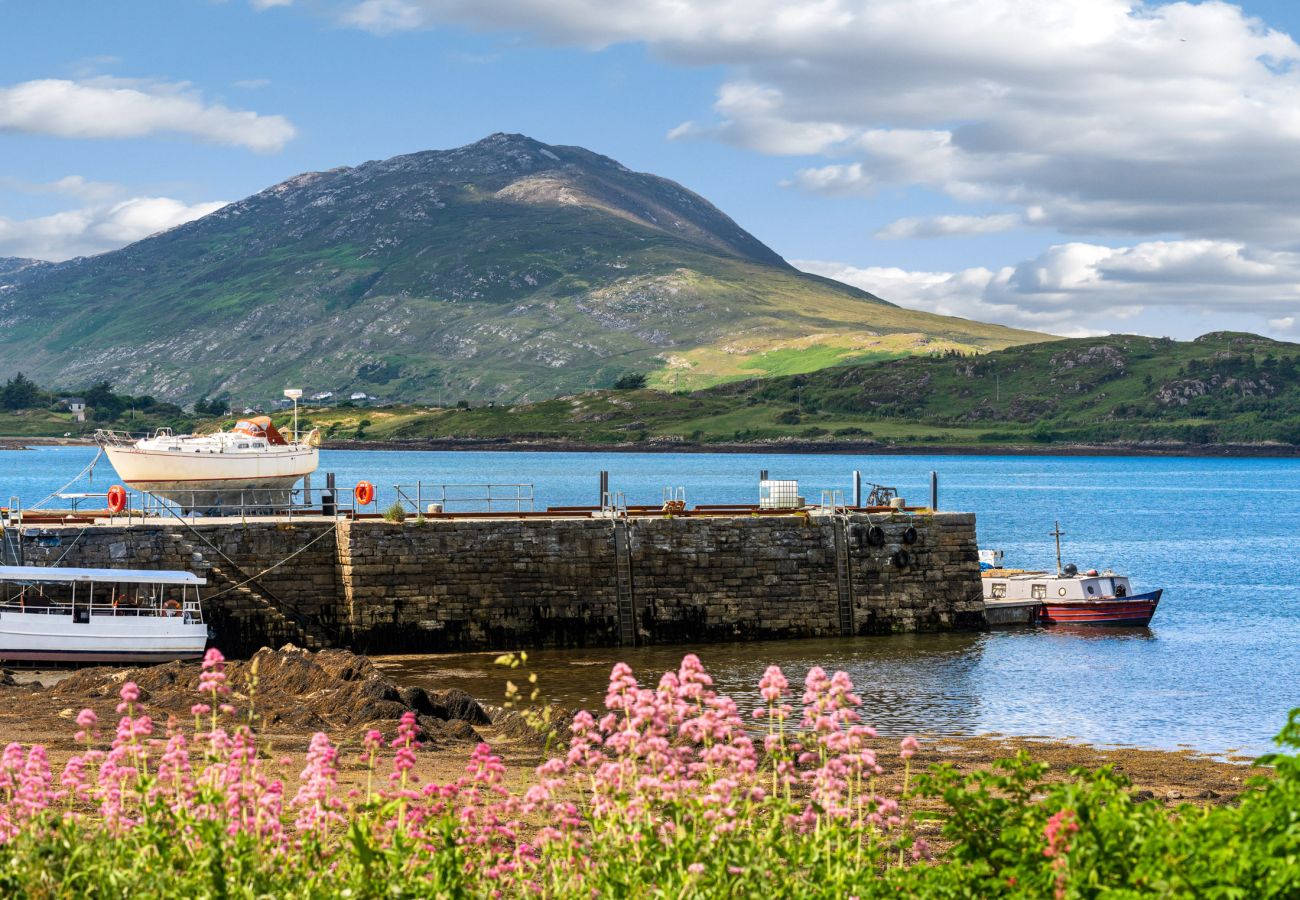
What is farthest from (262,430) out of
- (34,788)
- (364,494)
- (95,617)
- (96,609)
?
(34,788)

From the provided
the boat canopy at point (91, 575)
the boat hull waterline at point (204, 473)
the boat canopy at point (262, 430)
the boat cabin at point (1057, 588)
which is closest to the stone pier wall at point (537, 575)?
the boat canopy at point (91, 575)

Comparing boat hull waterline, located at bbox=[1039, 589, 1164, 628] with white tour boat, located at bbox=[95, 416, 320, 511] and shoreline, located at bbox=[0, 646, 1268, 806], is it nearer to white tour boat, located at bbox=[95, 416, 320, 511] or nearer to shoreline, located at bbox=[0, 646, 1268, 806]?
shoreline, located at bbox=[0, 646, 1268, 806]

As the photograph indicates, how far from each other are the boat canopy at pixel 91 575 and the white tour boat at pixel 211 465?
11.6 m

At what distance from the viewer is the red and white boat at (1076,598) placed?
5569 centimetres

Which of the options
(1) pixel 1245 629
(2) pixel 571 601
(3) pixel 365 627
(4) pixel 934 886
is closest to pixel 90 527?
(3) pixel 365 627

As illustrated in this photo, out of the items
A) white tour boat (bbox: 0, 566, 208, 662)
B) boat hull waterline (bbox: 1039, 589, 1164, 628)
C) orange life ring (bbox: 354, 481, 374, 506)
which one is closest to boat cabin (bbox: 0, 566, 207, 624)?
white tour boat (bbox: 0, 566, 208, 662)

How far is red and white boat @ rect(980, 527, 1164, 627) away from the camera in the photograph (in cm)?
Answer: 5569

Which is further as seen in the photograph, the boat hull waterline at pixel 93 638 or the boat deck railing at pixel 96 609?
the boat deck railing at pixel 96 609

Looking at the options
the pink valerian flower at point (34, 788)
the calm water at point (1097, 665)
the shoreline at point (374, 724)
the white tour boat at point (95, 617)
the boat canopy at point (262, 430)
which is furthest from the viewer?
the boat canopy at point (262, 430)

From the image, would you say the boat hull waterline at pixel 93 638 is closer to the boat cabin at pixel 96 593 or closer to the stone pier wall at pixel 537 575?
the boat cabin at pixel 96 593

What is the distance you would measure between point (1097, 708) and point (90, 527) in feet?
91.5

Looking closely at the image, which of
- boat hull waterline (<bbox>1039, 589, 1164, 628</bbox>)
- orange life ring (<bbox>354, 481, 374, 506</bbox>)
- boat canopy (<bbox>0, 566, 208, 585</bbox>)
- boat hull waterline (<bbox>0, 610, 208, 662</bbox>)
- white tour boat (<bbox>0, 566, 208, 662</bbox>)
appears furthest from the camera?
boat hull waterline (<bbox>1039, 589, 1164, 628</bbox>)

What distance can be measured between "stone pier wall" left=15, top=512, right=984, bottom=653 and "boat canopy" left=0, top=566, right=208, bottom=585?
8.14 ft

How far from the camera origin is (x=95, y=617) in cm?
3822
